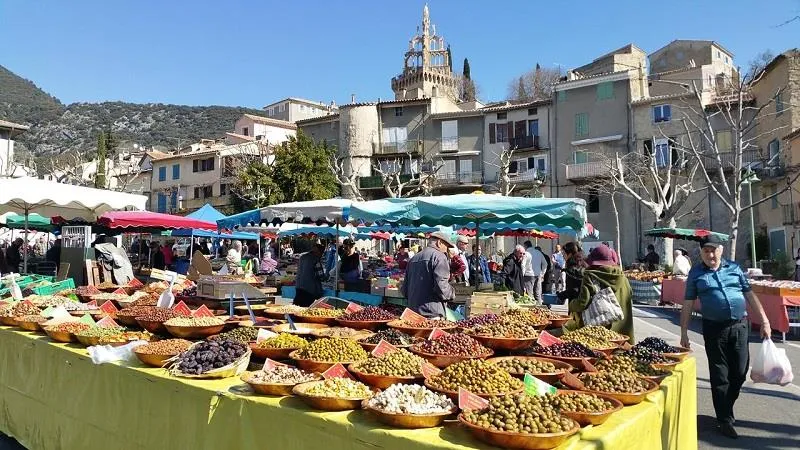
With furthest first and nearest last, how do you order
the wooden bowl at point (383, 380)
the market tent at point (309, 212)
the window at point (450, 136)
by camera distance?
1. the window at point (450, 136)
2. the market tent at point (309, 212)
3. the wooden bowl at point (383, 380)

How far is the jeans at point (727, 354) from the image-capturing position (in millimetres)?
5016

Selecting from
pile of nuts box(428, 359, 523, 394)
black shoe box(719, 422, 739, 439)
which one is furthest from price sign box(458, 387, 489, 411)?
black shoe box(719, 422, 739, 439)

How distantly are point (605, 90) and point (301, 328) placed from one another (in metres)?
38.8

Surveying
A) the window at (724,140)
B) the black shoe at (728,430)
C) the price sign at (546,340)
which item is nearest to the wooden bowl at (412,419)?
the price sign at (546,340)

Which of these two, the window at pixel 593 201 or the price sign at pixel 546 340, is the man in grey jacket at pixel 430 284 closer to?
the price sign at pixel 546 340

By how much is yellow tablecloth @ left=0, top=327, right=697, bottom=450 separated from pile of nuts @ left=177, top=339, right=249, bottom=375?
0.41ft

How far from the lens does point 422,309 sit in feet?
22.1

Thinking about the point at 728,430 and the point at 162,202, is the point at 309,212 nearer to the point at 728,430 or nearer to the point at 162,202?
the point at 728,430

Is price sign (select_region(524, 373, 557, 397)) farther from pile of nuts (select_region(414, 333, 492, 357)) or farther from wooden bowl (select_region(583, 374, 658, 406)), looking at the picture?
pile of nuts (select_region(414, 333, 492, 357))

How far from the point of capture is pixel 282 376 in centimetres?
357

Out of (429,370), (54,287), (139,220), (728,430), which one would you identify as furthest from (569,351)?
(139,220)

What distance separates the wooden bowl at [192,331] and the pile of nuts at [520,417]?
3179mm

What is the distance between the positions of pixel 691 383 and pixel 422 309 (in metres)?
3.10

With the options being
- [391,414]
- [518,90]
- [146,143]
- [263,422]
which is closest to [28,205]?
[263,422]
